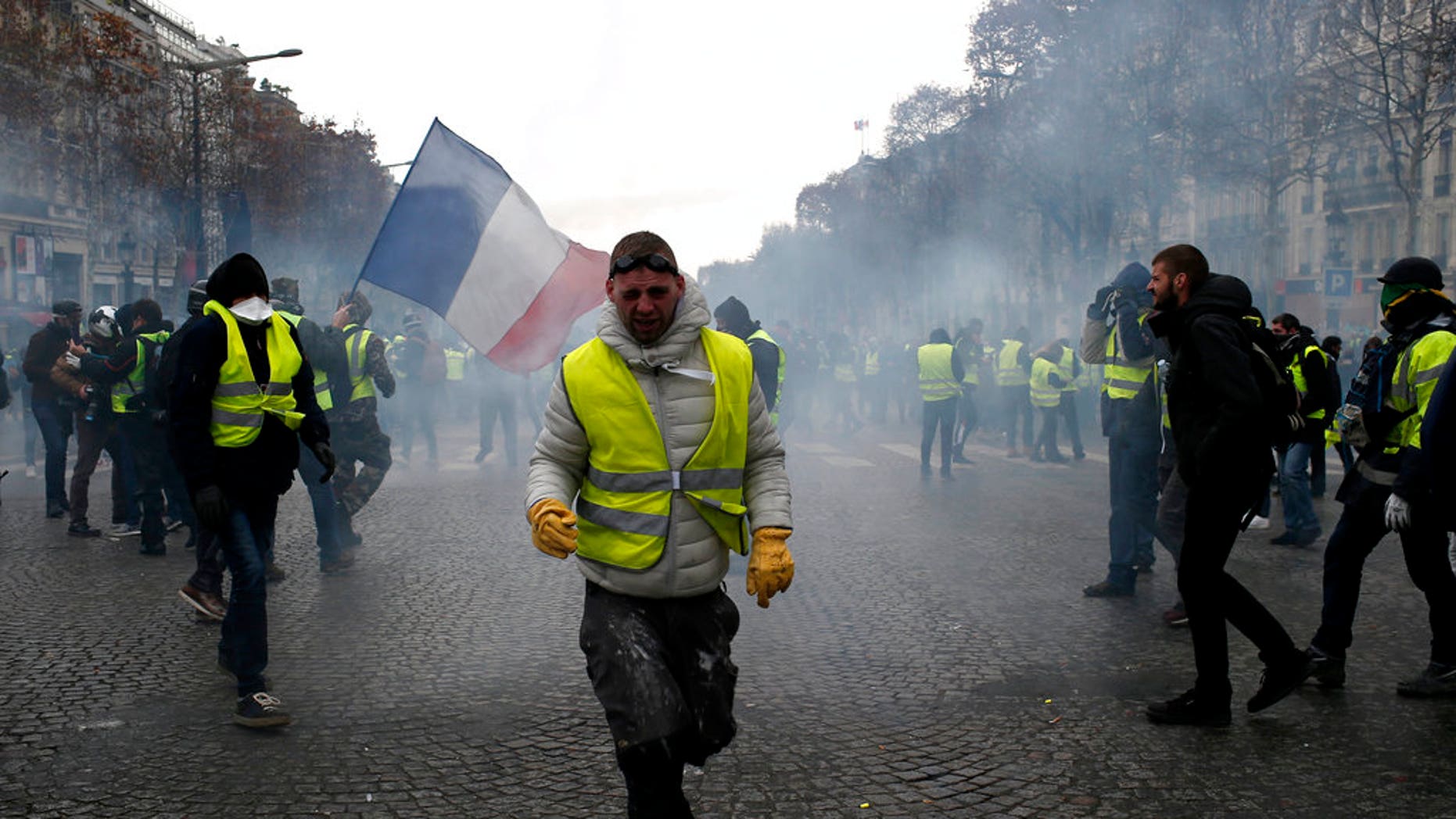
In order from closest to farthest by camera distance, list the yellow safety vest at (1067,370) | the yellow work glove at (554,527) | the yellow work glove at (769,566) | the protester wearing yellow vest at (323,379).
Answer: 1. the yellow work glove at (554,527)
2. the yellow work glove at (769,566)
3. the protester wearing yellow vest at (323,379)
4. the yellow safety vest at (1067,370)

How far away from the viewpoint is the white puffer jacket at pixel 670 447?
3.42 m

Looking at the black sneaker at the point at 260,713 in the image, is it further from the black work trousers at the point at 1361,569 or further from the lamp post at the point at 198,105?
the lamp post at the point at 198,105

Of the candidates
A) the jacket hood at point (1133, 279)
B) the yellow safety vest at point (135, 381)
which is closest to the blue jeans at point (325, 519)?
the yellow safety vest at point (135, 381)

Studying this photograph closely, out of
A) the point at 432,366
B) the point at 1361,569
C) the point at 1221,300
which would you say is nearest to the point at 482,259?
the point at 1221,300

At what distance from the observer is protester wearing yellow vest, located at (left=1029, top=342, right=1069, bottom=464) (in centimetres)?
1691

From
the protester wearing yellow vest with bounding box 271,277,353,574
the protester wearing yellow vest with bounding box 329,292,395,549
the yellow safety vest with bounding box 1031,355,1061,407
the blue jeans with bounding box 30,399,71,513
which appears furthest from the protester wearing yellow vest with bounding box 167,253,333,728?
the yellow safety vest with bounding box 1031,355,1061,407

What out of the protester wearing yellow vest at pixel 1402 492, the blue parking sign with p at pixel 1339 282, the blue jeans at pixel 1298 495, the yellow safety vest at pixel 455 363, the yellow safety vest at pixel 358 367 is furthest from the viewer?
the blue parking sign with p at pixel 1339 282

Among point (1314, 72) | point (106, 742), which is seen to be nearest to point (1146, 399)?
point (106, 742)

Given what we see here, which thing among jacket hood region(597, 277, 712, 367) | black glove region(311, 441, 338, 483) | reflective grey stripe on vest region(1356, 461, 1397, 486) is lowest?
reflective grey stripe on vest region(1356, 461, 1397, 486)

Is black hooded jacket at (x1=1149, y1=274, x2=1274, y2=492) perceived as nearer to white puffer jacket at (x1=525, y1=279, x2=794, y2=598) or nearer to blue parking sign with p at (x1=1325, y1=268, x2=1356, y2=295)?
white puffer jacket at (x1=525, y1=279, x2=794, y2=598)

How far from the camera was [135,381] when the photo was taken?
9.80 m

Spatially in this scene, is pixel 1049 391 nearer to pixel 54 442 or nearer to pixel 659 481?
pixel 54 442

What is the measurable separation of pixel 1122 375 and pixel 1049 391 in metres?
9.58

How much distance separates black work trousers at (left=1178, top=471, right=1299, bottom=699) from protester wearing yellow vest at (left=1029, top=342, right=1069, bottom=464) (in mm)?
11979
